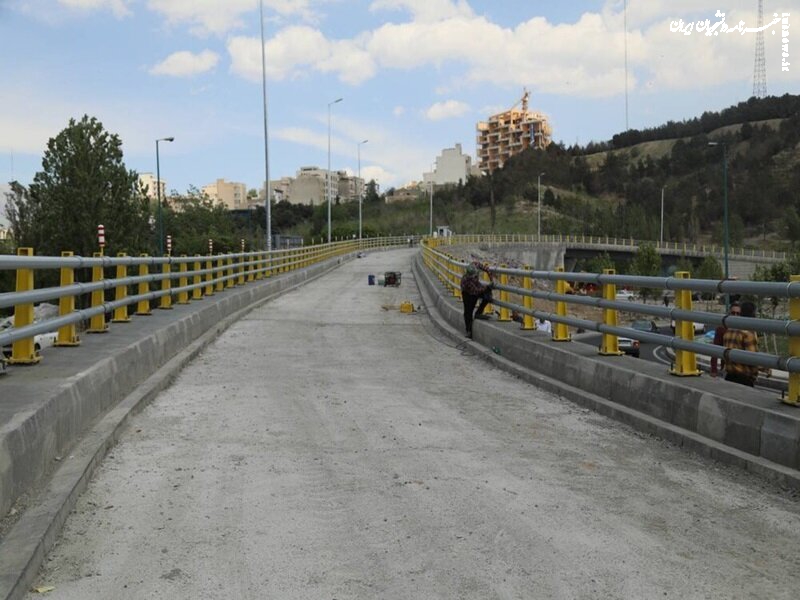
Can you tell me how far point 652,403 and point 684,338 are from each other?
0.65m

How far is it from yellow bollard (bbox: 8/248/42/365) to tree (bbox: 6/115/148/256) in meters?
36.6

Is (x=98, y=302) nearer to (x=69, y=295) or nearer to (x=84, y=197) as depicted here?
(x=69, y=295)


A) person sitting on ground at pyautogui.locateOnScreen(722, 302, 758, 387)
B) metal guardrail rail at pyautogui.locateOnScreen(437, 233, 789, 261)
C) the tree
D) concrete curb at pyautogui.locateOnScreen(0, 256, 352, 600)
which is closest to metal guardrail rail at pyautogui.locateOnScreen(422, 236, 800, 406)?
person sitting on ground at pyautogui.locateOnScreen(722, 302, 758, 387)

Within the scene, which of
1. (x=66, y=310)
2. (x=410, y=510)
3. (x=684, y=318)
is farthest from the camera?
(x=66, y=310)

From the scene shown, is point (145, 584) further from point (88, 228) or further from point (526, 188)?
point (526, 188)

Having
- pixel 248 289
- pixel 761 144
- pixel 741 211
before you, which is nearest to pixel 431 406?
pixel 248 289

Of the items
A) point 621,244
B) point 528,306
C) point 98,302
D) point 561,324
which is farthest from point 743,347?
point 621,244

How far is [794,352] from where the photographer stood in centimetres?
547

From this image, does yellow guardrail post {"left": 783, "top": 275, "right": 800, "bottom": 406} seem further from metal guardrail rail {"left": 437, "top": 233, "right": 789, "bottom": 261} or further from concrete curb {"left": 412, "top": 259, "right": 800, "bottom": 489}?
metal guardrail rail {"left": 437, "top": 233, "right": 789, "bottom": 261}

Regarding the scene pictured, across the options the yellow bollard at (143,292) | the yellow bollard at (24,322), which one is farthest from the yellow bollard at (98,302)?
the yellow bollard at (143,292)

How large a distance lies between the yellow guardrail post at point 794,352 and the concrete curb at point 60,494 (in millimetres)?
4801

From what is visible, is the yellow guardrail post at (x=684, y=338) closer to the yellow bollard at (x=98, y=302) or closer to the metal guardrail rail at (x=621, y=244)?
the yellow bollard at (x=98, y=302)

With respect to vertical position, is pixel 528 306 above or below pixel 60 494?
above

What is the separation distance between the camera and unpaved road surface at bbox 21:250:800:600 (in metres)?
3.93
